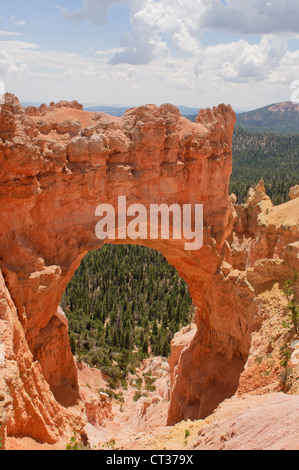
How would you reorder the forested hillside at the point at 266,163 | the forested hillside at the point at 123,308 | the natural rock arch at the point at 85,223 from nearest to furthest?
the natural rock arch at the point at 85,223 < the forested hillside at the point at 123,308 < the forested hillside at the point at 266,163

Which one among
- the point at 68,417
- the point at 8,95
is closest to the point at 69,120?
the point at 8,95

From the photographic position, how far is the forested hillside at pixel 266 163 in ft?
256

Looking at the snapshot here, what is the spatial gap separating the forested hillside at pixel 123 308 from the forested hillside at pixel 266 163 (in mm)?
26000

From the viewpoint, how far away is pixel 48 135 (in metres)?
13.0

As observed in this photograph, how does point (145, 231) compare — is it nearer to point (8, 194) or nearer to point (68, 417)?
point (8, 194)

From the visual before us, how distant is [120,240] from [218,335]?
20.5 feet

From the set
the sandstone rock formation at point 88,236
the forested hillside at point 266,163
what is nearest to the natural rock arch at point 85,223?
the sandstone rock formation at point 88,236

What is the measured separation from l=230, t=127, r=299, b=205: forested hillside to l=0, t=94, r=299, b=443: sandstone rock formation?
4616cm

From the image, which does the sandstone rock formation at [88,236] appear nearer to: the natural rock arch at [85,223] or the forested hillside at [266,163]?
the natural rock arch at [85,223]

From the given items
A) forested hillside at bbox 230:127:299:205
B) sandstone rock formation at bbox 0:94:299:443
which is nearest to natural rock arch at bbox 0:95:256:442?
sandstone rock formation at bbox 0:94:299:443

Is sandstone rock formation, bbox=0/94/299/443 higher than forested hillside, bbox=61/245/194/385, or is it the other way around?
sandstone rock formation, bbox=0/94/299/443

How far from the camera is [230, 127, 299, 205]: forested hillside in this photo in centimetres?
7812

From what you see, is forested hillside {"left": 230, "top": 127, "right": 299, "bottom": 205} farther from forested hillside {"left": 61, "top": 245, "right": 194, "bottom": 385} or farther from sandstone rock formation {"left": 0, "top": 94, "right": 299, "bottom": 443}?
sandstone rock formation {"left": 0, "top": 94, "right": 299, "bottom": 443}

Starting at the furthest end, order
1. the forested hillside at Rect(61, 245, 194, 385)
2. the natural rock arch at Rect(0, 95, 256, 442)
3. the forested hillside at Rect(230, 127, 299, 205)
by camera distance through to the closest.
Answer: the forested hillside at Rect(230, 127, 299, 205)
the forested hillside at Rect(61, 245, 194, 385)
the natural rock arch at Rect(0, 95, 256, 442)
